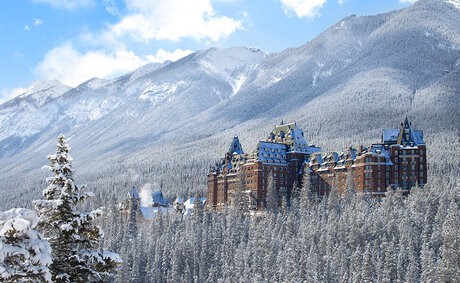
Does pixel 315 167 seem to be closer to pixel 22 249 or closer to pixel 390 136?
pixel 390 136

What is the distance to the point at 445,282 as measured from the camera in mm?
83000

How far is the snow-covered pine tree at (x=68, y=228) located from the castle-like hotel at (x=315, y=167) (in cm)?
10938

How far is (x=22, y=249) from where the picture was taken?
1627cm

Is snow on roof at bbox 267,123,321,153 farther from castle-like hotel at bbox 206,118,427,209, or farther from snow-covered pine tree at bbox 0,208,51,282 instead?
snow-covered pine tree at bbox 0,208,51,282

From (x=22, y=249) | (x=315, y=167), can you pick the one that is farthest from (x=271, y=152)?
(x=22, y=249)

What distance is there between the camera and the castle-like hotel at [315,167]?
130 meters

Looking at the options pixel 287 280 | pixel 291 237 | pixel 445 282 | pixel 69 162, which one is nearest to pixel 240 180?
pixel 291 237

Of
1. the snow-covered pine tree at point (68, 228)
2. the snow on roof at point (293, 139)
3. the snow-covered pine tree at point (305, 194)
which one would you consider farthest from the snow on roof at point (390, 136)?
the snow-covered pine tree at point (68, 228)

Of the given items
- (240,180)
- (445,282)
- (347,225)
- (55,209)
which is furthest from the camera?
(240,180)

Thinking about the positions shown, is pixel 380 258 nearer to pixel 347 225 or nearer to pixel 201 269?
pixel 347 225

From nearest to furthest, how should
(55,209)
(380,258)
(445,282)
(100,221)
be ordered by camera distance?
(55,209), (445,282), (380,258), (100,221)

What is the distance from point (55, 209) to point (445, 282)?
238 feet

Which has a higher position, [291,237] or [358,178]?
[358,178]

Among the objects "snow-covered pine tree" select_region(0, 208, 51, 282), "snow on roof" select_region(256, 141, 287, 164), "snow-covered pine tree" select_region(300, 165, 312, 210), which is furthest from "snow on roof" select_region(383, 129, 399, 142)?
"snow-covered pine tree" select_region(0, 208, 51, 282)
